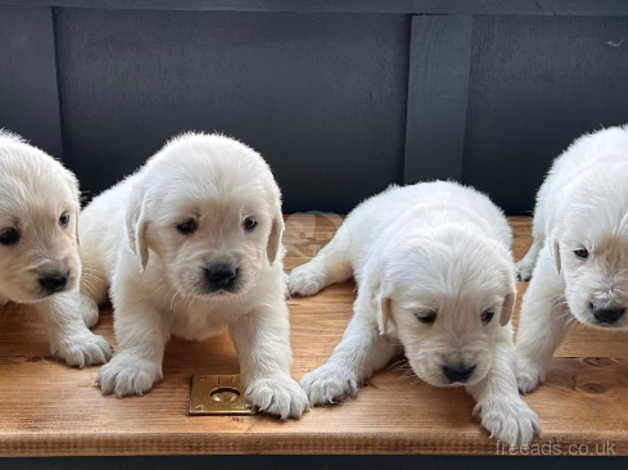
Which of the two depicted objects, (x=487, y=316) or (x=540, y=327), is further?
(x=540, y=327)

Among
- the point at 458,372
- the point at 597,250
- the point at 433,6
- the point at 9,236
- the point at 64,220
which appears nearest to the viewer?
the point at 458,372

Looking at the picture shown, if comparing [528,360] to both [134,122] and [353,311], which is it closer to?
[353,311]

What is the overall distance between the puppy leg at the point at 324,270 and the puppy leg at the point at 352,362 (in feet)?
1.54

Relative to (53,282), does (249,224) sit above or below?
above

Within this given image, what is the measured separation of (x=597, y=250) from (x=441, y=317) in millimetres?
521

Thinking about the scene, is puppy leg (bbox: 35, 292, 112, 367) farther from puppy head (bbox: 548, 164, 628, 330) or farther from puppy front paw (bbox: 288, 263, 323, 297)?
puppy head (bbox: 548, 164, 628, 330)

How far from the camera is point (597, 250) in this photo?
2652 millimetres

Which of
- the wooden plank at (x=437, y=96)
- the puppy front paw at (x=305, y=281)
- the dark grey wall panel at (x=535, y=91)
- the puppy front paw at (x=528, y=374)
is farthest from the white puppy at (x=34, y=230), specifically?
the dark grey wall panel at (x=535, y=91)

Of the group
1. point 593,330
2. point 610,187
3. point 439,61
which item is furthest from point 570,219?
point 439,61

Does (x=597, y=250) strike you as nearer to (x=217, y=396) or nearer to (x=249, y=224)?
(x=249, y=224)

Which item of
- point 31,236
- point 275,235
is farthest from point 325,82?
point 31,236

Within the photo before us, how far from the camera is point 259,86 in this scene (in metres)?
4.00

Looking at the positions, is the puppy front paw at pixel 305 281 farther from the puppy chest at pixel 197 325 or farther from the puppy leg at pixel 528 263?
the puppy leg at pixel 528 263

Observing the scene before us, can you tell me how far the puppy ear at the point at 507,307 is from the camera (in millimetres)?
2682
